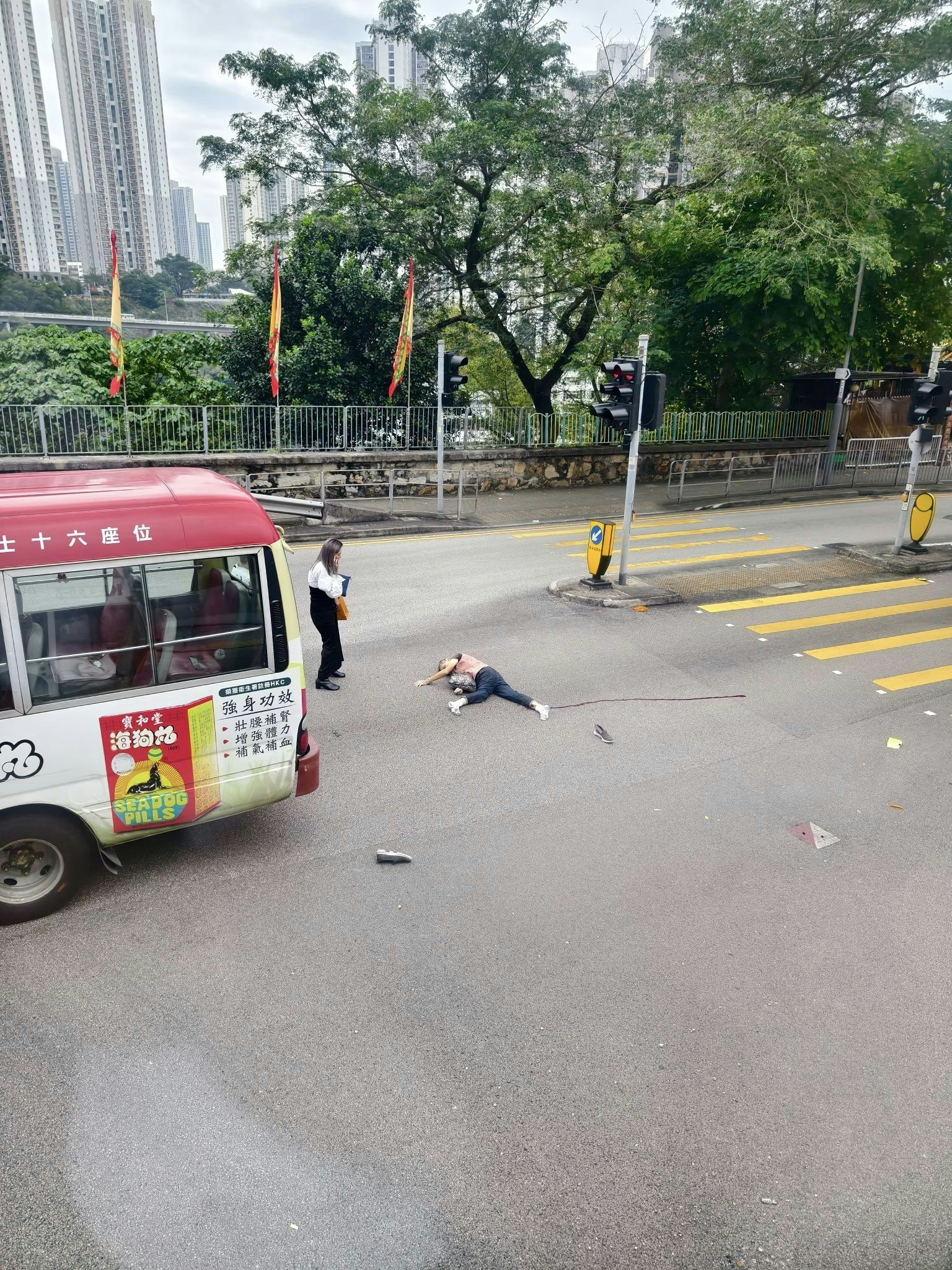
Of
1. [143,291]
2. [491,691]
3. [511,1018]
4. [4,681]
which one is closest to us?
[511,1018]

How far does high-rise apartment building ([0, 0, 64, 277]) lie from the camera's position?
144750mm

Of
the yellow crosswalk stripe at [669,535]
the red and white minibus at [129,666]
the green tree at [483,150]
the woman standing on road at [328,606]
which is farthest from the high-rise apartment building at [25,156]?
the red and white minibus at [129,666]

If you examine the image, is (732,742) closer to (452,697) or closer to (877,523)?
(452,697)

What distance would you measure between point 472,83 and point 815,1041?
23.8 m

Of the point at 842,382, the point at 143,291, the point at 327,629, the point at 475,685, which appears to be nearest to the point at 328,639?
the point at 327,629

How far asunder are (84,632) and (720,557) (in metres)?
12.8

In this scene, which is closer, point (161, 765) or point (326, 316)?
point (161, 765)

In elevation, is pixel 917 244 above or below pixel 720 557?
above

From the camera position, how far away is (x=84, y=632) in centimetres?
505

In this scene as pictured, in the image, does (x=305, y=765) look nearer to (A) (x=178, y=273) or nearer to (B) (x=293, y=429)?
(B) (x=293, y=429)

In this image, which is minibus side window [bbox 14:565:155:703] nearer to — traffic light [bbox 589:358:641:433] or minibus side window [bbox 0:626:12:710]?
minibus side window [bbox 0:626:12:710]

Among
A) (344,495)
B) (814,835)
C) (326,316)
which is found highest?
(326,316)

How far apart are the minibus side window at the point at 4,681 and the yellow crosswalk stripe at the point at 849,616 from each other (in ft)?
30.3

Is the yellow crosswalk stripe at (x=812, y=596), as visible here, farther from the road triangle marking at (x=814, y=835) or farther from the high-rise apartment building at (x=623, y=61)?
the high-rise apartment building at (x=623, y=61)
